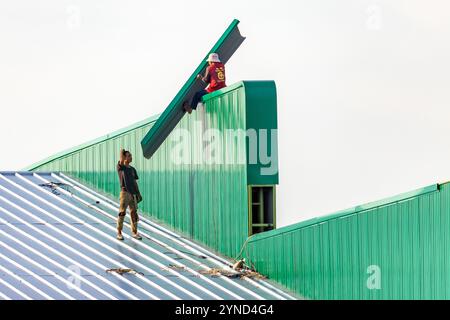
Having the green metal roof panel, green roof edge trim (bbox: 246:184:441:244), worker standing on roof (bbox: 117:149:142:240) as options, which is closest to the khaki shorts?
worker standing on roof (bbox: 117:149:142:240)

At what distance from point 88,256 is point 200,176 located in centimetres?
281


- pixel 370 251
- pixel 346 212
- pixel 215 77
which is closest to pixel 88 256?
pixel 215 77

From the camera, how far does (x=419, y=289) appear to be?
17.5 metres

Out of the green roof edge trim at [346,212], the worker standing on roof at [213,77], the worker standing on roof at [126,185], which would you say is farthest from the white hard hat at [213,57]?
the green roof edge trim at [346,212]

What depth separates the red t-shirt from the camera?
23.6 m

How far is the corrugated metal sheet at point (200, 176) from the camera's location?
2197 centimetres

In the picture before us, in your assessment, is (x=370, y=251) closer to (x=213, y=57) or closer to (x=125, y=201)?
(x=125, y=201)

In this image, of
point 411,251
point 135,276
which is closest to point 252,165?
point 135,276

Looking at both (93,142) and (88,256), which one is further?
(93,142)

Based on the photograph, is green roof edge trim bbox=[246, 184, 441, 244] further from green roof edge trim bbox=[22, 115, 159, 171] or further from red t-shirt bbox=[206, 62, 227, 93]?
green roof edge trim bbox=[22, 115, 159, 171]

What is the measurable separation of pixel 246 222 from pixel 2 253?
4462mm

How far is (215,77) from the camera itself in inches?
930

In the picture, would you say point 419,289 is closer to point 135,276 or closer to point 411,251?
point 411,251

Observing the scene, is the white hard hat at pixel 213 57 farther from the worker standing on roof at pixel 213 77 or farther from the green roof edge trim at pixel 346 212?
the green roof edge trim at pixel 346 212
